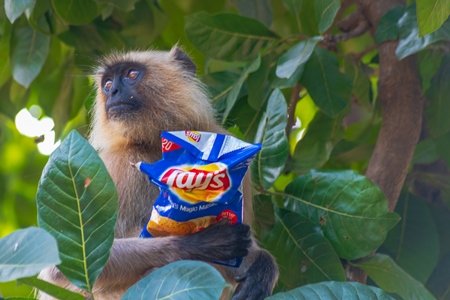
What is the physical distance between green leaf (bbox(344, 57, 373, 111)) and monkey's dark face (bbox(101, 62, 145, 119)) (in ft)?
4.33

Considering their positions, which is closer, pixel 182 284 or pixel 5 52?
pixel 182 284

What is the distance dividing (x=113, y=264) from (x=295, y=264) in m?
0.99

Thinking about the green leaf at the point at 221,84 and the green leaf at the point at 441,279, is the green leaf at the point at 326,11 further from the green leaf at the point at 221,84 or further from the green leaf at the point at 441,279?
the green leaf at the point at 441,279

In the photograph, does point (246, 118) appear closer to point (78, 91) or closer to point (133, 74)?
point (133, 74)

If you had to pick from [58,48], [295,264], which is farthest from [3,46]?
[295,264]

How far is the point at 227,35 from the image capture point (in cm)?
394

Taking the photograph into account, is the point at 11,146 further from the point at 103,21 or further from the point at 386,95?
the point at 386,95

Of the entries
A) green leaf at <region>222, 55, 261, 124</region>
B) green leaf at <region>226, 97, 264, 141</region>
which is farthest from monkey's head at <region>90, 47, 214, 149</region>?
green leaf at <region>226, 97, 264, 141</region>

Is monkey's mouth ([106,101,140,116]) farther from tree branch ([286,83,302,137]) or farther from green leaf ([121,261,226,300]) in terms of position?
green leaf ([121,261,226,300])

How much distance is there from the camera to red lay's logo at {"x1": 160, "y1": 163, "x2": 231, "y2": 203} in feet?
7.84

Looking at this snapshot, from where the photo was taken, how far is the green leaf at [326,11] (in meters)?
3.47

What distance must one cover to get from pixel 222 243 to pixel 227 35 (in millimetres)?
1639

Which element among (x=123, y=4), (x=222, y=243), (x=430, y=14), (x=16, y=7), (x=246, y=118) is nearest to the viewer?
(x=222, y=243)

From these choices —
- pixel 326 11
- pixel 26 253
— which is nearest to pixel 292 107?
pixel 326 11
